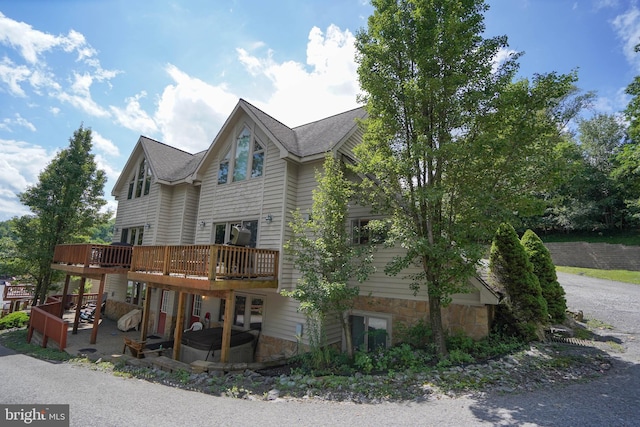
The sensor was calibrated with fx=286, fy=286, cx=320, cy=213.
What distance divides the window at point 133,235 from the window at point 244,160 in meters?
6.78

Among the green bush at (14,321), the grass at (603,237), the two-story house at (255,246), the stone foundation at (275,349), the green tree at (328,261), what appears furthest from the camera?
the grass at (603,237)

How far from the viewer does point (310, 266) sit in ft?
26.5

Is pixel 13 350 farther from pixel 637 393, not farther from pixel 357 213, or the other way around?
pixel 637 393

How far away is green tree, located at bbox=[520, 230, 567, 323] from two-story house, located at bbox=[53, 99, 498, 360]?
8.46ft

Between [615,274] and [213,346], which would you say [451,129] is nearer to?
[213,346]

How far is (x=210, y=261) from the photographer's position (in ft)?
25.4

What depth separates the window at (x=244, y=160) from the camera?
1099cm

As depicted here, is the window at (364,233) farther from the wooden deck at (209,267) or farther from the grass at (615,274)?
the grass at (615,274)

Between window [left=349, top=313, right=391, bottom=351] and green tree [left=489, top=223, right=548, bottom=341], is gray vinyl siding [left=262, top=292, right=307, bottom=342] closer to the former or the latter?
window [left=349, top=313, right=391, bottom=351]

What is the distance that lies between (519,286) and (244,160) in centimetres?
1013

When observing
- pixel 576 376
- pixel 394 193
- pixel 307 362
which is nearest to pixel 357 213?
pixel 394 193

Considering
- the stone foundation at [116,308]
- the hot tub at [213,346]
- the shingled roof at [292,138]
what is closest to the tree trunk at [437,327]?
the shingled roof at [292,138]

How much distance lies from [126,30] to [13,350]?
12.1 metres

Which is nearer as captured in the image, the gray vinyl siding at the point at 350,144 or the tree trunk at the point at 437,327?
the tree trunk at the point at 437,327
